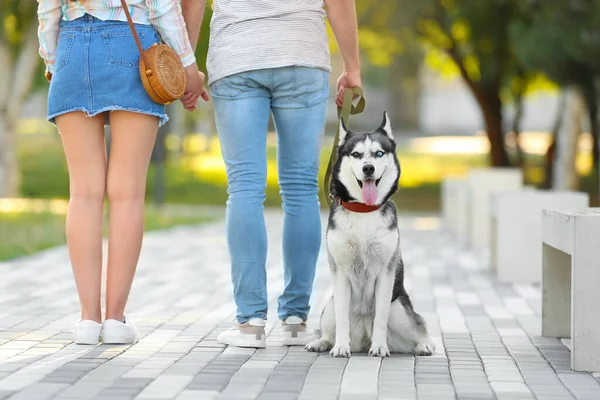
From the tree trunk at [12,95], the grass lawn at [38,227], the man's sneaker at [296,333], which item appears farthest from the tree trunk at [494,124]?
the man's sneaker at [296,333]

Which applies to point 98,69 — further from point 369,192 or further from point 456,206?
point 456,206

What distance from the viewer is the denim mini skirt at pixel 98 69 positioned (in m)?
5.33

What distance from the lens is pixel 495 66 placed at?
22000 millimetres

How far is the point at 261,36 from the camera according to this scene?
546 cm

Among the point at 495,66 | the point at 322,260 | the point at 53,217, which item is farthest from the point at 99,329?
the point at 495,66

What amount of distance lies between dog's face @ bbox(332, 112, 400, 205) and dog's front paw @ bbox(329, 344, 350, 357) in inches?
26.3

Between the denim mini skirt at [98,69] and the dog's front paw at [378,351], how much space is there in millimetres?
1524

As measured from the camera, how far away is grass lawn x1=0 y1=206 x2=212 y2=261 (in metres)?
10.9

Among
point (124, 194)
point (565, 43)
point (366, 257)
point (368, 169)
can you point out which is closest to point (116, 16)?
point (124, 194)

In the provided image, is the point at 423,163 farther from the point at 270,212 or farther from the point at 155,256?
the point at 155,256

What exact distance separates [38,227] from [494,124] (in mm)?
12842

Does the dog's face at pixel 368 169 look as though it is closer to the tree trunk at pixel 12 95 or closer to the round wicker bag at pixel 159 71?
the round wicker bag at pixel 159 71

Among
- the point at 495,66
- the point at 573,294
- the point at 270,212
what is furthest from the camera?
the point at 495,66

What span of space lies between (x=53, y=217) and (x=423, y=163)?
81.3ft
